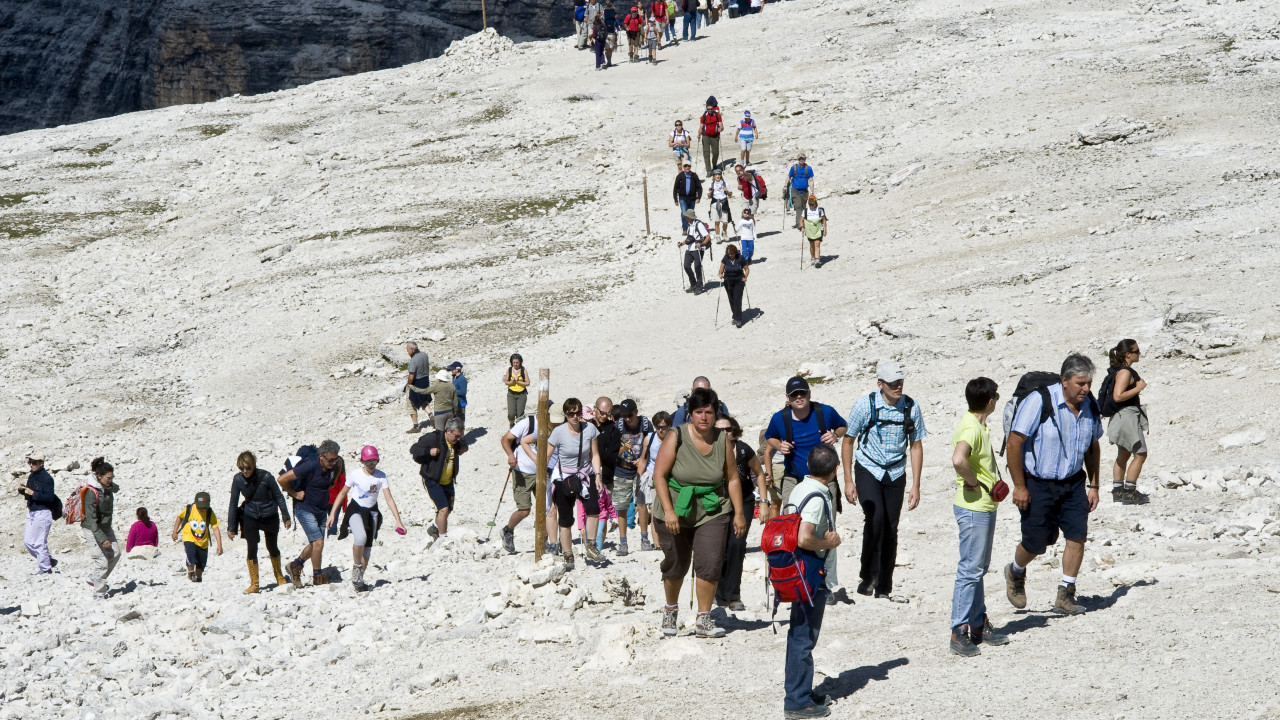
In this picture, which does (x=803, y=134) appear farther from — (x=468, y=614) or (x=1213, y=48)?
(x=468, y=614)

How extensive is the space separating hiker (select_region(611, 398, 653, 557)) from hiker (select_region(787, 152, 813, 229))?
1486 cm

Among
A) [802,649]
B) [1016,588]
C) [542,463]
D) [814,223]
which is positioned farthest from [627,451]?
[814,223]

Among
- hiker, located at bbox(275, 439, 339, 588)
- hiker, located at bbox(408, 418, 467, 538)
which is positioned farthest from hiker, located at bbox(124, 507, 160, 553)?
hiker, located at bbox(408, 418, 467, 538)

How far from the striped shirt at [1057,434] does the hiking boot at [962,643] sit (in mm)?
1185

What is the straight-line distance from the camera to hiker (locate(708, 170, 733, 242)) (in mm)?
26562

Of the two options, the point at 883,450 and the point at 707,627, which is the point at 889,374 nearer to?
the point at 883,450

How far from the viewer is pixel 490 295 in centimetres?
2712

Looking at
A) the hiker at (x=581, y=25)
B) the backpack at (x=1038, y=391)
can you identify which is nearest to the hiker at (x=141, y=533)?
the backpack at (x=1038, y=391)

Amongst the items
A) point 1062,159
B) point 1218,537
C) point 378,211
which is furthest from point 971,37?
point 1218,537

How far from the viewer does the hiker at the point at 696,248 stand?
A: 77.8 feet

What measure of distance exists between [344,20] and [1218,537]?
65.1m

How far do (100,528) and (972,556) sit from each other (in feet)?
35.4

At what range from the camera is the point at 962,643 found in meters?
7.57

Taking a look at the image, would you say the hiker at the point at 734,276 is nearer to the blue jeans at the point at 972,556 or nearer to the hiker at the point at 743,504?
the hiker at the point at 743,504
